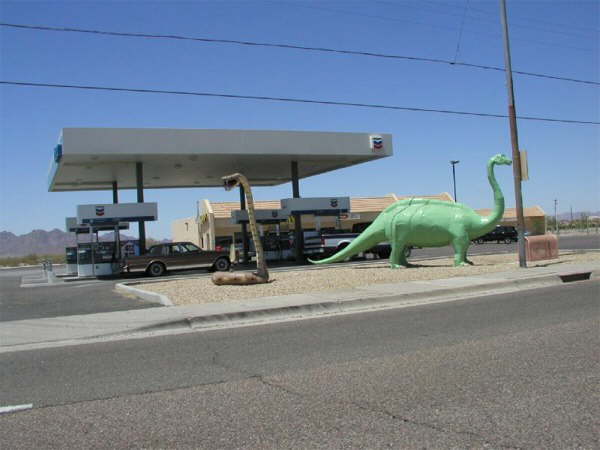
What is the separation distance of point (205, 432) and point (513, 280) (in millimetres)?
12023

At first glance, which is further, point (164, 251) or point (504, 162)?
point (164, 251)

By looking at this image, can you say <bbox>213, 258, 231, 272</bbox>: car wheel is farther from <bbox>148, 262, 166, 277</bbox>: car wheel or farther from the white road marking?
the white road marking

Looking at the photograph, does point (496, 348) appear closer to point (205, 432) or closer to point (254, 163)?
point (205, 432)

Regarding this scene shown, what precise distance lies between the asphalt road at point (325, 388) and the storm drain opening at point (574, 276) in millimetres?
6962

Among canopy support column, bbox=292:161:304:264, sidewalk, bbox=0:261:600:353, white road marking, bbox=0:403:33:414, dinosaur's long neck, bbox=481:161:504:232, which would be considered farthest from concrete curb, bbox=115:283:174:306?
canopy support column, bbox=292:161:304:264

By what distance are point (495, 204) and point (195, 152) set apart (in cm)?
1287

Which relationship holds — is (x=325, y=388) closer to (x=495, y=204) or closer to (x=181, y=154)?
(x=495, y=204)

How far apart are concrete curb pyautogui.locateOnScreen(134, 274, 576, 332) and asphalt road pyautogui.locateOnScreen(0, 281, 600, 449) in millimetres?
1222

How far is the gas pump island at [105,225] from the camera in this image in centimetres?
2609

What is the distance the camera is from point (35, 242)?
147 m

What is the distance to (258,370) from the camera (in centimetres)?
684

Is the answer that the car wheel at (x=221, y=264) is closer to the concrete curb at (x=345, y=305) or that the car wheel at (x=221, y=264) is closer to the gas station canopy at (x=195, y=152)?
the gas station canopy at (x=195, y=152)

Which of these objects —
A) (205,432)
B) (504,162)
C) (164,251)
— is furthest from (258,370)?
(164,251)

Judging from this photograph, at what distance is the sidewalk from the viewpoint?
1020 centimetres
